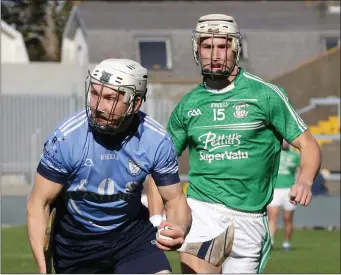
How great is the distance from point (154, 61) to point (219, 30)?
34242 millimetres

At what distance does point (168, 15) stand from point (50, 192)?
37.9 m

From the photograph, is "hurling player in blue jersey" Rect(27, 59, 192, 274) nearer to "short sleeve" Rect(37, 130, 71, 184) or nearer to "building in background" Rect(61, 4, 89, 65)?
"short sleeve" Rect(37, 130, 71, 184)

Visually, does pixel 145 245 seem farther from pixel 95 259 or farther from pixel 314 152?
pixel 314 152

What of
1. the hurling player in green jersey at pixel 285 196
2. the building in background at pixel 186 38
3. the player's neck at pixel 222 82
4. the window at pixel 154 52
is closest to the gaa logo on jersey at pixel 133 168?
the player's neck at pixel 222 82

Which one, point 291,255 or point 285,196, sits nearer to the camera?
point 291,255

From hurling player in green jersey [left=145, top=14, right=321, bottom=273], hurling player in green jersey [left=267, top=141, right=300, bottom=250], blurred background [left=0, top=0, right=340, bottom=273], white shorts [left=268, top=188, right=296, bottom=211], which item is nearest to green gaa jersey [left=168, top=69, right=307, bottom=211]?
hurling player in green jersey [left=145, top=14, right=321, bottom=273]

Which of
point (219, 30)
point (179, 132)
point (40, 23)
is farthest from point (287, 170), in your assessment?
point (40, 23)

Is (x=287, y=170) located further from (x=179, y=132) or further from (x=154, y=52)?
(x=154, y=52)

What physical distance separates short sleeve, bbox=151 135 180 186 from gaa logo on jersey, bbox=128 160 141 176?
93mm

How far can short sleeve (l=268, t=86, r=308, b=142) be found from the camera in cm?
771

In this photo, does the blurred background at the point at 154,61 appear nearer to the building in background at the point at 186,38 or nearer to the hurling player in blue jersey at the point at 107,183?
the building in background at the point at 186,38

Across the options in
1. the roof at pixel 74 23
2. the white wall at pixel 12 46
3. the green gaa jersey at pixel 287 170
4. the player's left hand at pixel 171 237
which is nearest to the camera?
the player's left hand at pixel 171 237

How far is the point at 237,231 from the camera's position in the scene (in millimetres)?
7867

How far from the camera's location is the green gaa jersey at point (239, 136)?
776 cm
